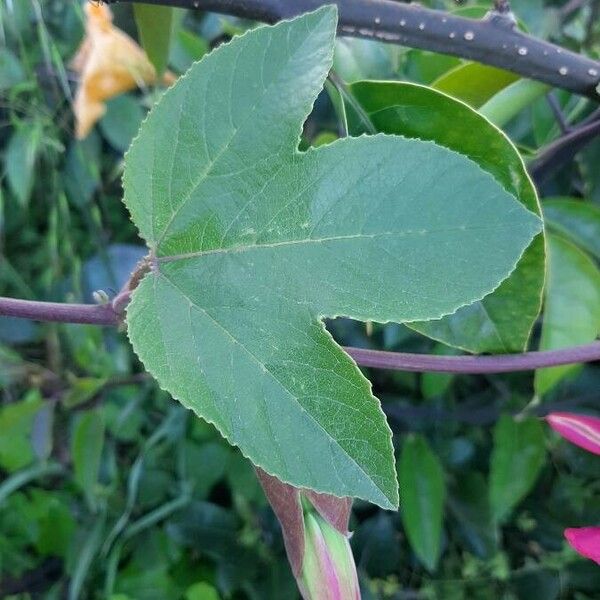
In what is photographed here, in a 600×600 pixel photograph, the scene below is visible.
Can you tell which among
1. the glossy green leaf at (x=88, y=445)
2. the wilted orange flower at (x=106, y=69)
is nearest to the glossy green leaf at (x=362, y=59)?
the wilted orange flower at (x=106, y=69)

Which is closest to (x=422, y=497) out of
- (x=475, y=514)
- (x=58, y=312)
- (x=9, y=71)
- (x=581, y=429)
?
(x=475, y=514)

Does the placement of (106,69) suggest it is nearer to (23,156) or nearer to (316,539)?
(23,156)

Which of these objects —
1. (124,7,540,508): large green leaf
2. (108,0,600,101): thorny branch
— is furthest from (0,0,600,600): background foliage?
(124,7,540,508): large green leaf

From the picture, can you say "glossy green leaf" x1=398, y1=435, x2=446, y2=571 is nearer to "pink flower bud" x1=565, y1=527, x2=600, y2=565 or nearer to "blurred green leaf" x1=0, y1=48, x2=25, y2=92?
"pink flower bud" x1=565, y1=527, x2=600, y2=565

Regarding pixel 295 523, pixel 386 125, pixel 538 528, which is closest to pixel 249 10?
pixel 386 125

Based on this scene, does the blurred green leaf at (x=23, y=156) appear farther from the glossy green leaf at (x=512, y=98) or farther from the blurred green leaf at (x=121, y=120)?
the glossy green leaf at (x=512, y=98)
